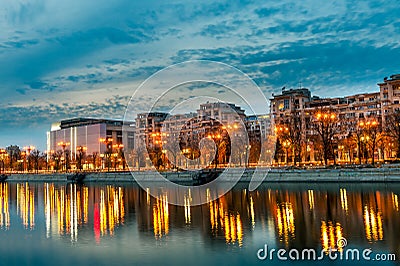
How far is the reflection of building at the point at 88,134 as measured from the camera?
111812 millimetres

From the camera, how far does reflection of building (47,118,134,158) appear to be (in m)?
112

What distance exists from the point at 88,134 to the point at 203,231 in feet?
332

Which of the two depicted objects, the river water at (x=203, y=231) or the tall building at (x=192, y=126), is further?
the tall building at (x=192, y=126)

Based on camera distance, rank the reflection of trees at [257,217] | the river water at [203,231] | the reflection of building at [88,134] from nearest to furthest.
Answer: the river water at [203,231] → the reflection of trees at [257,217] → the reflection of building at [88,134]

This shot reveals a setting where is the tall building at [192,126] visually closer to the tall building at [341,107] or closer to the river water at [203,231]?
the tall building at [341,107]

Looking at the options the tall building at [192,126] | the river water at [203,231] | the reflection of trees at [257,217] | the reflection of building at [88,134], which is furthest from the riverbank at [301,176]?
the reflection of building at [88,134]

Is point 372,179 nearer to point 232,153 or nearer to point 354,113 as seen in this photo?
point 232,153

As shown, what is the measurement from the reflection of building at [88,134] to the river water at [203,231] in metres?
85.8

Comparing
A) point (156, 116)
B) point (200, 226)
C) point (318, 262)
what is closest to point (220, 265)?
point (318, 262)

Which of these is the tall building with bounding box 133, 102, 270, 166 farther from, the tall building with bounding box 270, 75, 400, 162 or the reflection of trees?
the reflection of trees

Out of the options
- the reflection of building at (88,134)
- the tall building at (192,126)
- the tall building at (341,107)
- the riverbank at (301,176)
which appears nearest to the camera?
the riverbank at (301,176)

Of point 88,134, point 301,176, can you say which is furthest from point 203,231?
point 88,134

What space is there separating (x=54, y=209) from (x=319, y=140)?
43152mm

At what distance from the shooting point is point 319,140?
6128 cm
